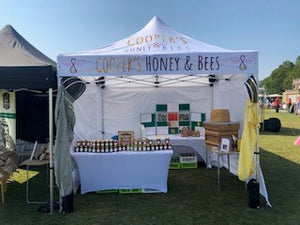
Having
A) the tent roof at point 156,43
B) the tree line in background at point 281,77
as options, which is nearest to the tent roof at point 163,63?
the tent roof at point 156,43

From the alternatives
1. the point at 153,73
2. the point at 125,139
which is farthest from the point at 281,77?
the point at 153,73

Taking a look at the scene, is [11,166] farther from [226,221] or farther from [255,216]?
[255,216]

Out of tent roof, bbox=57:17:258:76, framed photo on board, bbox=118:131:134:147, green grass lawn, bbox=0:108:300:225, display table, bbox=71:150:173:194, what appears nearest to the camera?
green grass lawn, bbox=0:108:300:225

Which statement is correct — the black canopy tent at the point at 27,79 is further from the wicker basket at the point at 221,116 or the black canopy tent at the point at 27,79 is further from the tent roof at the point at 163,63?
the wicker basket at the point at 221,116

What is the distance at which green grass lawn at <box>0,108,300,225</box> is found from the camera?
358 centimetres

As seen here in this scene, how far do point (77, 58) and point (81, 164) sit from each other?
1.57 m

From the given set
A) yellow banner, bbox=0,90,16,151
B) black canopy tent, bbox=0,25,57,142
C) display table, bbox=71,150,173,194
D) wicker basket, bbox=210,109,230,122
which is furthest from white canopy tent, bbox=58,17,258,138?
yellow banner, bbox=0,90,16,151

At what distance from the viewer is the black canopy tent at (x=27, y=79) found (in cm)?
418

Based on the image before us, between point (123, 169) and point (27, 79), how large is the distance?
1.85m

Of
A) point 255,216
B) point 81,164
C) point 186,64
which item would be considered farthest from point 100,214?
point 186,64

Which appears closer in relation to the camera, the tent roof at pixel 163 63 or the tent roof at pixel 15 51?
the tent roof at pixel 163 63

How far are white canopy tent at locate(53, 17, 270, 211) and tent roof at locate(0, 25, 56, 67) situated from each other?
94 centimetres

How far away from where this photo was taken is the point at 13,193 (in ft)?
15.3

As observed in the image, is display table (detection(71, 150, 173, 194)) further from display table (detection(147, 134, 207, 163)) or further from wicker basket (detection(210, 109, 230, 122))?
display table (detection(147, 134, 207, 163))
